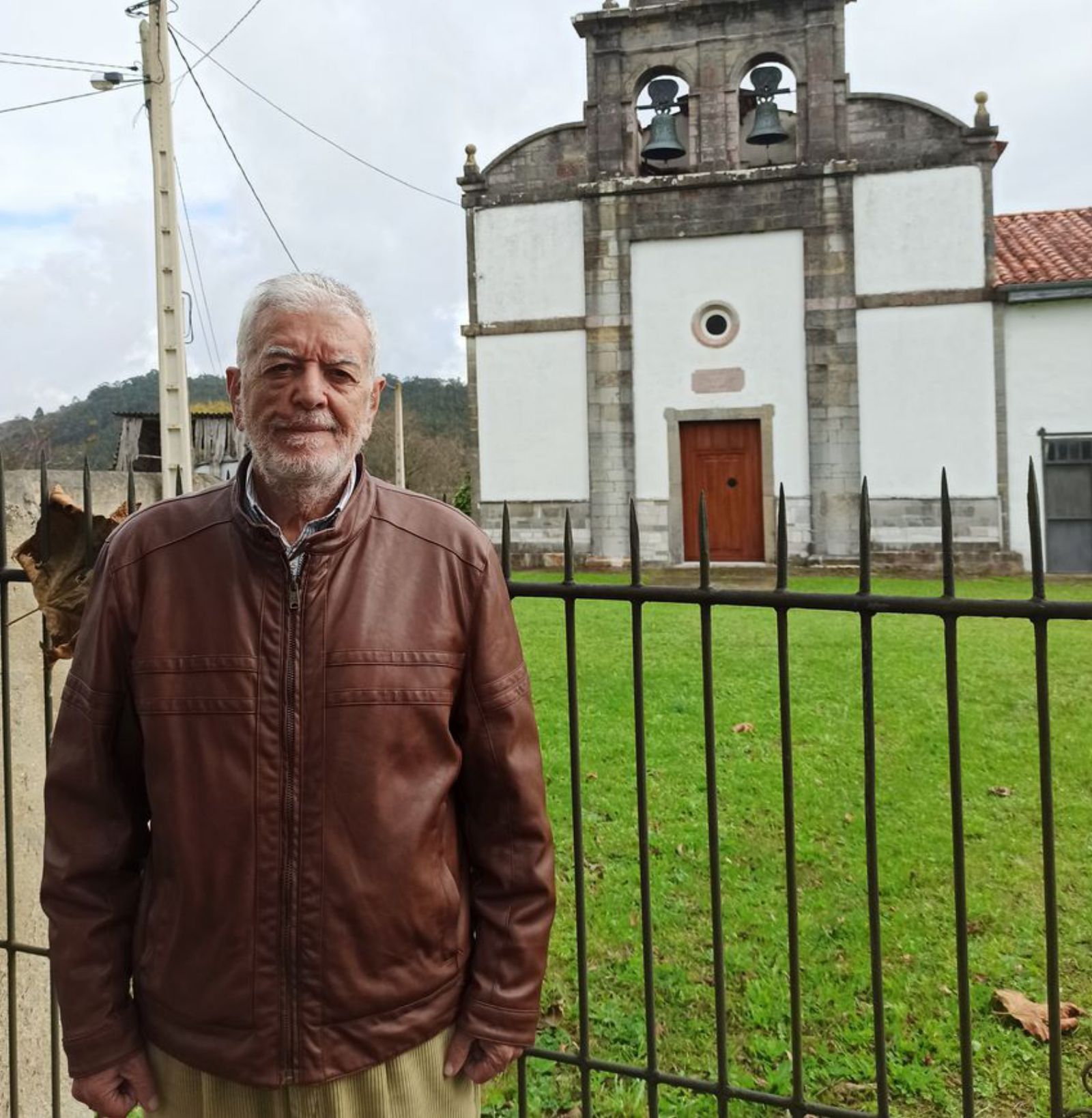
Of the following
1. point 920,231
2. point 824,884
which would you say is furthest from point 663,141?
point 824,884

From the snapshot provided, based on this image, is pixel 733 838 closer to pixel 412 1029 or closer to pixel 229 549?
pixel 412 1029

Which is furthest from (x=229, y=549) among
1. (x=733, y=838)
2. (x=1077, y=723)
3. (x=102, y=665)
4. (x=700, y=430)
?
(x=700, y=430)

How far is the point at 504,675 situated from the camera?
1.79 meters

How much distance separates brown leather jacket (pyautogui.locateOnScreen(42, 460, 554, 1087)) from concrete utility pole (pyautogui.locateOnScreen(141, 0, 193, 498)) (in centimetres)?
922

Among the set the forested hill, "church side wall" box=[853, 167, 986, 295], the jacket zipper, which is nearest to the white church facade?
"church side wall" box=[853, 167, 986, 295]

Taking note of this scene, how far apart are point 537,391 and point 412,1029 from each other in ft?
48.1

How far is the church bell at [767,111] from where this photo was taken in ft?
45.6

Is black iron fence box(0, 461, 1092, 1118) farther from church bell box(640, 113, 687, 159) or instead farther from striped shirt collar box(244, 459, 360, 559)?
church bell box(640, 113, 687, 159)

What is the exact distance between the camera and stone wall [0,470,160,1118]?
2875 mm

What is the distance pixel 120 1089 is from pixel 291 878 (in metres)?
0.52

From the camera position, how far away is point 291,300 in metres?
1.72

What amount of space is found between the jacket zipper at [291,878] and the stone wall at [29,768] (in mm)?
1437

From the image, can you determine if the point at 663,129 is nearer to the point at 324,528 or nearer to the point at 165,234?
the point at 165,234

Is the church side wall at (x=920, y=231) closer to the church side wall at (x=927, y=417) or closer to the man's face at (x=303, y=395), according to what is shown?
the church side wall at (x=927, y=417)
